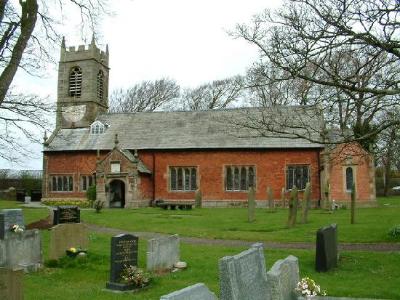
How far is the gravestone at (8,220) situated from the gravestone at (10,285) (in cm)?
522

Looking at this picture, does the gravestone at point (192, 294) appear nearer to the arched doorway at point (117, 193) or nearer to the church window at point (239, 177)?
the church window at point (239, 177)

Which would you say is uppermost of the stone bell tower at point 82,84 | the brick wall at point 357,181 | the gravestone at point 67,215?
the stone bell tower at point 82,84

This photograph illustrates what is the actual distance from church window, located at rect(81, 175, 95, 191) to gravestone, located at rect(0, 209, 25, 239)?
2671 centimetres

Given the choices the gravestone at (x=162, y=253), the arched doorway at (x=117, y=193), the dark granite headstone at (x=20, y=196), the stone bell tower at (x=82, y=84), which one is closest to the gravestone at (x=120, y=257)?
the gravestone at (x=162, y=253)

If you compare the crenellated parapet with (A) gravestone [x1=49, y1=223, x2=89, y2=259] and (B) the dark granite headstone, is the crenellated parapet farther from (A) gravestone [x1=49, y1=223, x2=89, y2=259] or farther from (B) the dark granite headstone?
(A) gravestone [x1=49, y1=223, x2=89, y2=259]

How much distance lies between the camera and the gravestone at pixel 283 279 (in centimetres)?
596

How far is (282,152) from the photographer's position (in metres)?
34.4

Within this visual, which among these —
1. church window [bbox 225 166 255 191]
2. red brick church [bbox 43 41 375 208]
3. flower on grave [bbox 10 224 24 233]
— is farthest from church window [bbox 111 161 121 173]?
flower on grave [bbox 10 224 24 233]

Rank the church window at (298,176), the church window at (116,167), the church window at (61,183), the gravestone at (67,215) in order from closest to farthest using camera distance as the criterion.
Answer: the gravestone at (67,215)
the church window at (298,176)
the church window at (116,167)
the church window at (61,183)

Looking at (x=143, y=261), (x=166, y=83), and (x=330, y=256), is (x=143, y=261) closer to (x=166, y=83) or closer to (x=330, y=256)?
(x=330, y=256)

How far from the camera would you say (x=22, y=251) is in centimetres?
1170

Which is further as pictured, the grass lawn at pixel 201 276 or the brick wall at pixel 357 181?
the brick wall at pixel 357 181

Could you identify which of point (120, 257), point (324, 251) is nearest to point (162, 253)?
point (120, 257)

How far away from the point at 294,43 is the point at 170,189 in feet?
86.0
